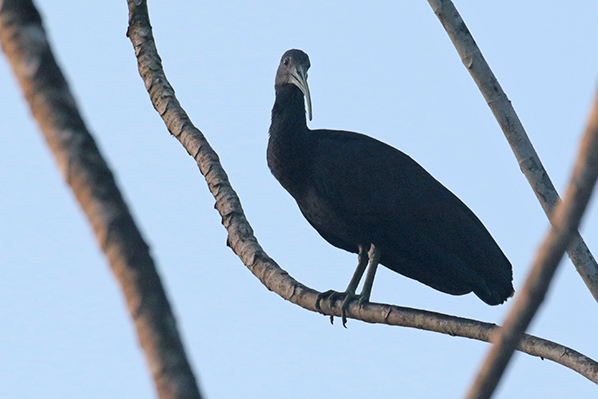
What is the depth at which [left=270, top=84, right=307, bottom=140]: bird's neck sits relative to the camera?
597 cm

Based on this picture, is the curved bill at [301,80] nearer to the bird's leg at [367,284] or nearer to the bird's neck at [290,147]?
the bird's neck at [290,147]

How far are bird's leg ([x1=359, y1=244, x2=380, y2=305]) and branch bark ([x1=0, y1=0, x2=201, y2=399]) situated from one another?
3.96m

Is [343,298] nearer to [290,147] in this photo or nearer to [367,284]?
[367,284]

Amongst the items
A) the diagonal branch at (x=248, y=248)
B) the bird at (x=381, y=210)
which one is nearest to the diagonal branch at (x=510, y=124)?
the diagonal branch at (x=248, y=248)

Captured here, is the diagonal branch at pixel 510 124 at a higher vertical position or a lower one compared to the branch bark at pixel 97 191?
higher

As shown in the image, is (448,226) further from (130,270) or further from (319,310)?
(130,270)

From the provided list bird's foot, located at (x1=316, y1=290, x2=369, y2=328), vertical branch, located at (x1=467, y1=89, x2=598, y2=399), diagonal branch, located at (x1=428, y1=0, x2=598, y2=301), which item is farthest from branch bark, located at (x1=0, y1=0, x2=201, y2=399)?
bird's foot, located at (x1=316, y1=290, x2=369, y2=328)

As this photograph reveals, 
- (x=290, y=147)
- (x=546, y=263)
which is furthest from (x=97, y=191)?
(x=290, y=147)

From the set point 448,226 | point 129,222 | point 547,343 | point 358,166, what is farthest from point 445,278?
point 129,222

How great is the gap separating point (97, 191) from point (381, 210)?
14.2 feet

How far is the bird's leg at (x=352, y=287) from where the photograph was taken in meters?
5.27

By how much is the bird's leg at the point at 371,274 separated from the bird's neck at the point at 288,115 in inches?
38.6

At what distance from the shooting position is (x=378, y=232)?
18.8ft

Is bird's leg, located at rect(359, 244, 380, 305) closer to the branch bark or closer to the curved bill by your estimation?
the curved bill
